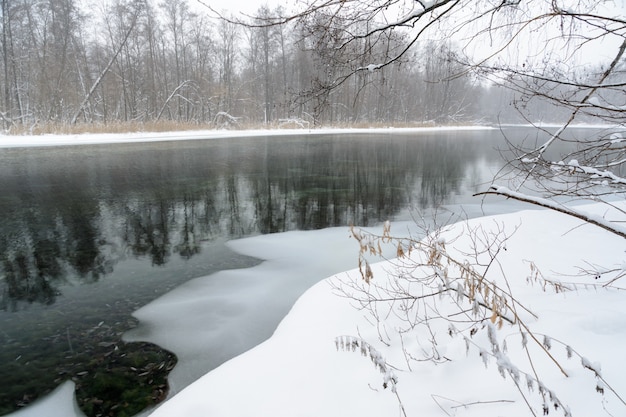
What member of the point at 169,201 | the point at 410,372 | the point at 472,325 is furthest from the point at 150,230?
the point at 472,325

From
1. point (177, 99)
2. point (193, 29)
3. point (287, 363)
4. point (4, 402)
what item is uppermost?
point (193, 29)

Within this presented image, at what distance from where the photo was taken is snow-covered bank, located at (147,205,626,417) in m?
1.98

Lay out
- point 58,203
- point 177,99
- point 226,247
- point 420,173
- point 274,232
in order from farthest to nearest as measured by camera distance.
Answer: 1. point 177,99
2. point 420,173
3. point 58,203
4. point 274,232
5. point 226,247

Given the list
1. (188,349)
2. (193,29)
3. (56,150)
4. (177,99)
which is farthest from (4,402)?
→ (193,29)

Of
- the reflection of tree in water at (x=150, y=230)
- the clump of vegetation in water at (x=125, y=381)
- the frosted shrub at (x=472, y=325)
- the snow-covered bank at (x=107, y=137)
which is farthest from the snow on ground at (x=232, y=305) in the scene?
the snow-covered bank at (x=107, y=137)

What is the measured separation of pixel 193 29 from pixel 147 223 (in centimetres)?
4187

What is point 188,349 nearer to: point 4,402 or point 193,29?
point 4,402

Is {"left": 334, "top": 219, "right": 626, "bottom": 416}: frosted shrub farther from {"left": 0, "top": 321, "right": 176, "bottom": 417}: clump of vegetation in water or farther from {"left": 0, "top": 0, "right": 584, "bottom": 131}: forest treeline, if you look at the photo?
{"left": 0, "top": 0, "right": 584, "bottom": 131}: forest treeline

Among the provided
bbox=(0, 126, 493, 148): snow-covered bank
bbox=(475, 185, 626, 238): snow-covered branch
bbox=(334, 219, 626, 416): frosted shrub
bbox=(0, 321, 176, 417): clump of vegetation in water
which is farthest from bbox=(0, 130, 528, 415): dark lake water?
bbox=(0, 126, 493, 148): snow-covered bank

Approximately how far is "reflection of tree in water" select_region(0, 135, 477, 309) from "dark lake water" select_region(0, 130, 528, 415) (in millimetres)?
34

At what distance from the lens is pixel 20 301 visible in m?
4.70

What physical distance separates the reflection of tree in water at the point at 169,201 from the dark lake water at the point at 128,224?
34 mm

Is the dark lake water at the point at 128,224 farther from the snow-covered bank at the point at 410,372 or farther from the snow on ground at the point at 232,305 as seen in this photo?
the snow-covered bank at the point at 410,372

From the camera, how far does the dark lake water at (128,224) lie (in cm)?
351
